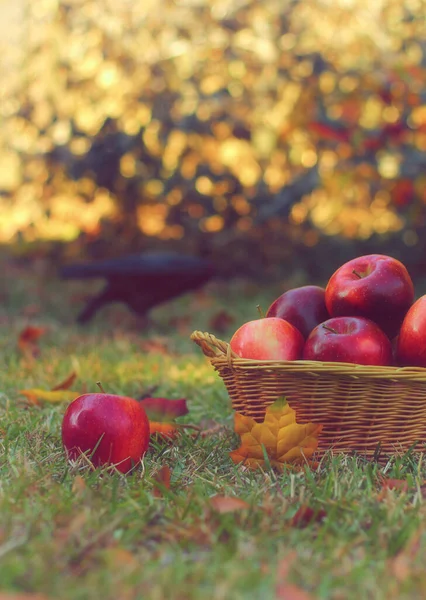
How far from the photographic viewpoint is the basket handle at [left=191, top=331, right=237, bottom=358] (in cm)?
186

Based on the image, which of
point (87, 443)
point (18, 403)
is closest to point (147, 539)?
point (87, 443)

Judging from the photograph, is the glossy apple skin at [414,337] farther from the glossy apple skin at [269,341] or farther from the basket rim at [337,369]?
the glossy apple skin at [269,341]

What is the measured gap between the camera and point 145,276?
4203mm

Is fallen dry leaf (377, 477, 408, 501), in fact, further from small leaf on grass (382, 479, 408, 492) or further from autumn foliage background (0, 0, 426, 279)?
autumn foliage background (0, 0, 426, 279)

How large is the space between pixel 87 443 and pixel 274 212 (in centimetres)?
371

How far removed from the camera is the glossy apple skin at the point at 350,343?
1810 mm

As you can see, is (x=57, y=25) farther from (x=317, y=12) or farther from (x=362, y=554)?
(x=362, y=554)

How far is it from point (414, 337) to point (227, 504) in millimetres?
704

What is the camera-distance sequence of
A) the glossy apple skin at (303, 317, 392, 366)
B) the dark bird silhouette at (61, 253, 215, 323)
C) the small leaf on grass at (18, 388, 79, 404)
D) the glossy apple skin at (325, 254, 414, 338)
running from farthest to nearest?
the dark bird silhouette at (61, 253, 215, 323), the small leaf on grass at (18, 388, 79, 404), the glossy apple skin at (325, 254, 414, 338), the glossy apple skin at (303, 317, 392, 366)

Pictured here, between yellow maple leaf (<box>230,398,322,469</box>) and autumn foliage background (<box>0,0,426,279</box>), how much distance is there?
3421 millimetres

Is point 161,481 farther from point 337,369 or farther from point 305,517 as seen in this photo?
point 337,369

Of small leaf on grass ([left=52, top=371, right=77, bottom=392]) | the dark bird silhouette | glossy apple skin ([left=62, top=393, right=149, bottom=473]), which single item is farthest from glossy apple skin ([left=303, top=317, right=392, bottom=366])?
the dark bird silhouette

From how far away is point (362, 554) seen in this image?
1.25m

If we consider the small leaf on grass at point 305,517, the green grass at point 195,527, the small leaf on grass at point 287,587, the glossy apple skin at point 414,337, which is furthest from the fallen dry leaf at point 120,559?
the glossy apple skin at point 414,337
